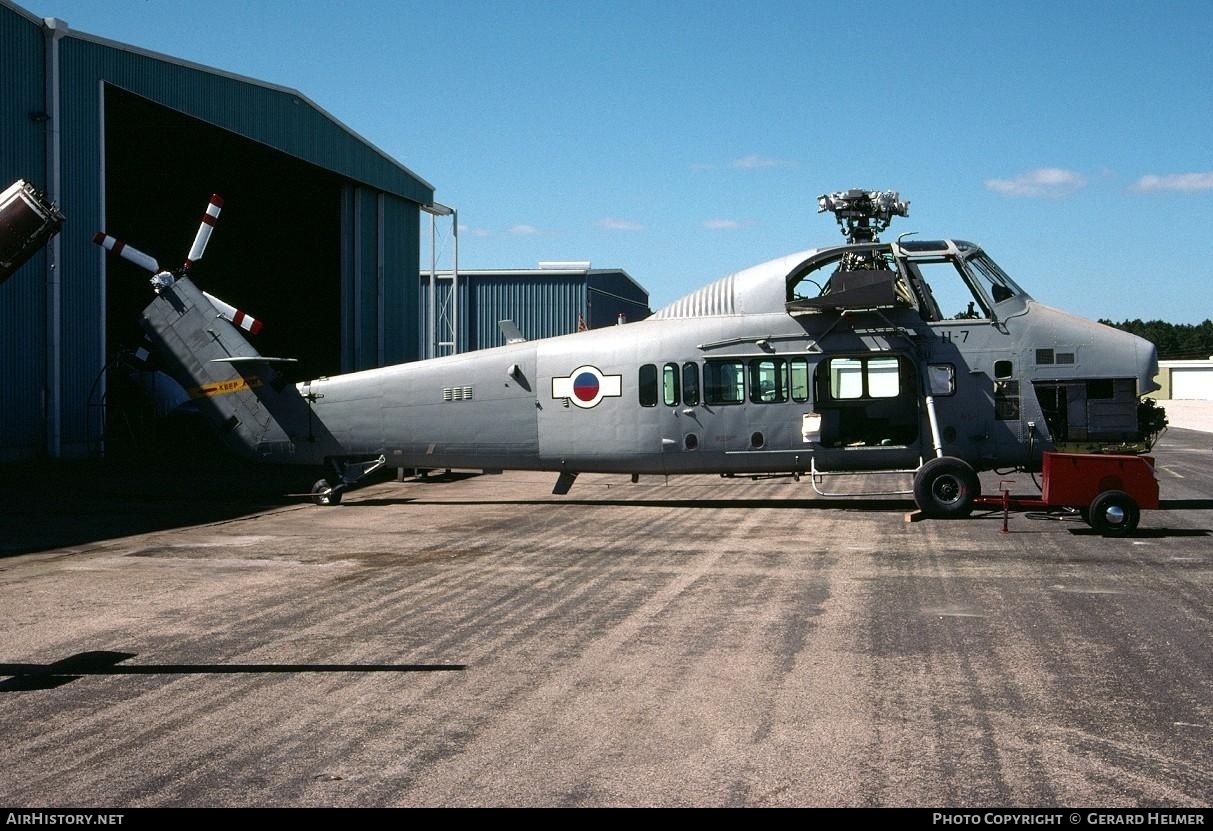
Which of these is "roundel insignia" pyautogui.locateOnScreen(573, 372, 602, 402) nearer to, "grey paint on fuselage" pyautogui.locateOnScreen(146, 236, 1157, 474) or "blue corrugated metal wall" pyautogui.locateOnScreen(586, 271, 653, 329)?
"grey paint on fuselage" pyautogui.locateOnScreen(146, 236, 1157, 474)

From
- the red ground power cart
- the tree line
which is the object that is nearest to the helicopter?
the red ground power cart

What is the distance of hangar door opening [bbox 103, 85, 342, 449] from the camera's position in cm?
3194

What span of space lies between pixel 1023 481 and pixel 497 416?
37.6 feet

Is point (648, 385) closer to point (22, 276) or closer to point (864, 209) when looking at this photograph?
point (864, 209)

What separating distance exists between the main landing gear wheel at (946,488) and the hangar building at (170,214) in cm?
1879

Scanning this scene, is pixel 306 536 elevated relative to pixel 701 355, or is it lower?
lower

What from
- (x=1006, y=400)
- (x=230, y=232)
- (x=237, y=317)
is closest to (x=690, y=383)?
(x=1006, y=400)

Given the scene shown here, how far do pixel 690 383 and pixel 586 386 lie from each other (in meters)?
1.71

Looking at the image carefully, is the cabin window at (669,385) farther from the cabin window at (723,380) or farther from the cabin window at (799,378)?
the cabin window at (799,378)

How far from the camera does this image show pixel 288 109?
30.7 metres

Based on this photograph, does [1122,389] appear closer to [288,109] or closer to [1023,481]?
Result: [1023,481]

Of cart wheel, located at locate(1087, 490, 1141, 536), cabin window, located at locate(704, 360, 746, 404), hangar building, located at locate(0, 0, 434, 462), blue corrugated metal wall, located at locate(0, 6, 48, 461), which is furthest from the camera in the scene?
hangar building, located at locate(0, 0, 434, 462)

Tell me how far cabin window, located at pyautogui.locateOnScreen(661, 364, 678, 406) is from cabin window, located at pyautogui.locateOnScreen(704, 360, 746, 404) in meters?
0.48

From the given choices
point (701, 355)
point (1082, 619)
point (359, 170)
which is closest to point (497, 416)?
point (701, 355)
